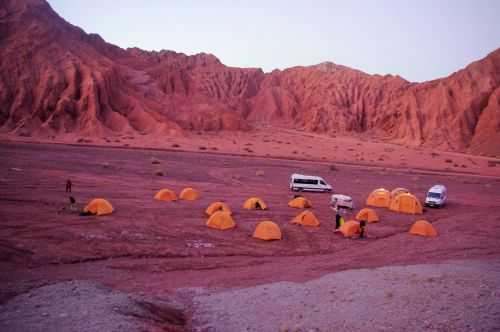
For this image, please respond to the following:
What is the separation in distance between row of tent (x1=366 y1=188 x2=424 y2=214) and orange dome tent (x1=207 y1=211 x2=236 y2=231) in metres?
10.4

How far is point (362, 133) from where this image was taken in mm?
93375

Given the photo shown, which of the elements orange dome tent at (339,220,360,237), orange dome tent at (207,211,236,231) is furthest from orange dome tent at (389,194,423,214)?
orange dome tent at (207,211,236,231)

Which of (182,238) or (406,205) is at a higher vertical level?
(406,205)

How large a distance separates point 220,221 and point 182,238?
2127mm

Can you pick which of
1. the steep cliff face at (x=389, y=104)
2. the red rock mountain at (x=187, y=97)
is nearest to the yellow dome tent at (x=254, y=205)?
the red rock mountain at (x=187, y=97)

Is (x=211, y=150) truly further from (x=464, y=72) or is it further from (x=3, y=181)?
(x=464, y=72)

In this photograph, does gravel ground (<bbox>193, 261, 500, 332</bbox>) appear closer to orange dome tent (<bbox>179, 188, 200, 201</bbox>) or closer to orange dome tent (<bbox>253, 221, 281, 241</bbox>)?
orange dome tent (<bbox>253, 221, 281, 241</bbox>)

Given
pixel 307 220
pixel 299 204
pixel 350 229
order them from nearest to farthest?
pixel 350 229 < pixel 307 220 < pixel 299 204

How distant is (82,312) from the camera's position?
8023 mm

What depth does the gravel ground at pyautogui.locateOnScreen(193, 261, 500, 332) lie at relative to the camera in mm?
8453

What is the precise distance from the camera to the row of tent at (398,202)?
78.6 feet

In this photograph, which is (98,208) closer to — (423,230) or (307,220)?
(307,220)

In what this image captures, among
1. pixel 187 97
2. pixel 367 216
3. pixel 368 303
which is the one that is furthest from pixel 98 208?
pixel 187 97

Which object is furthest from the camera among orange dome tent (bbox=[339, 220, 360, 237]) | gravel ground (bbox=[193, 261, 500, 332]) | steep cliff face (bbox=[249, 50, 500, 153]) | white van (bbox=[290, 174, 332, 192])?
steep cliff face (bbox=[249, 50, 500, 153])
